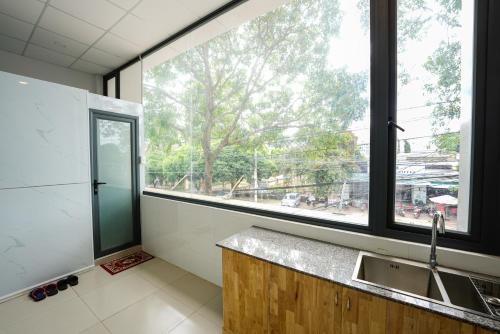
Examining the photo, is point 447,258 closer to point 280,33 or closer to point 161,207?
point 280,33

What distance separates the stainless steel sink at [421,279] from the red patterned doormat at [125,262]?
2822mm

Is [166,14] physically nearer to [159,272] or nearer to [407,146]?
[407,146]

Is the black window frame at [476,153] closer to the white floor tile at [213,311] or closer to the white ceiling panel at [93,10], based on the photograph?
the white floor tile at [213,311]

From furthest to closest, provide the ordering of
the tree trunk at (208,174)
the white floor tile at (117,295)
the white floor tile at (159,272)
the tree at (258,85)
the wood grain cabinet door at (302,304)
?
the tree trunk at (208,174) → the white floor tile at (159,272) → the white floor tile at (117,295) → the tree at (258,85) → the wood grain cabinet door at (302,304)

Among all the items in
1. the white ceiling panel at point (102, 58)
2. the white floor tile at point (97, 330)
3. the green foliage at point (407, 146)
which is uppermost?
the white ceiling panel at point (102, 58)

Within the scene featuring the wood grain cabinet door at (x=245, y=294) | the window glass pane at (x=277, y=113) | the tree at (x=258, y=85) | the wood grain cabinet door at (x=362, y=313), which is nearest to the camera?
the wood grain cabinet door at (x=362, y=313)

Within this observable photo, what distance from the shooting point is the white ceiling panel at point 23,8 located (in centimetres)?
219

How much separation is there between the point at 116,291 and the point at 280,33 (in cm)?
325

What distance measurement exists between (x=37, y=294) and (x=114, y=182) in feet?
4.63

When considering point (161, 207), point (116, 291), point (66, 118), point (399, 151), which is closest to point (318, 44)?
point (399, 151)

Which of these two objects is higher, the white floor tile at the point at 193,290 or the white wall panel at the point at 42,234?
the white wall panel at the point at 42,234

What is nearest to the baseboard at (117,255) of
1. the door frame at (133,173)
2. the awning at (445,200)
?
the door frame at (133,173)

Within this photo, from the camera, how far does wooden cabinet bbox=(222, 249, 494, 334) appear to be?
100cm

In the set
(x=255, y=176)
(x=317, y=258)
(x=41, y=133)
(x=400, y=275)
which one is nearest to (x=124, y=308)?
(x=255, y=176)
